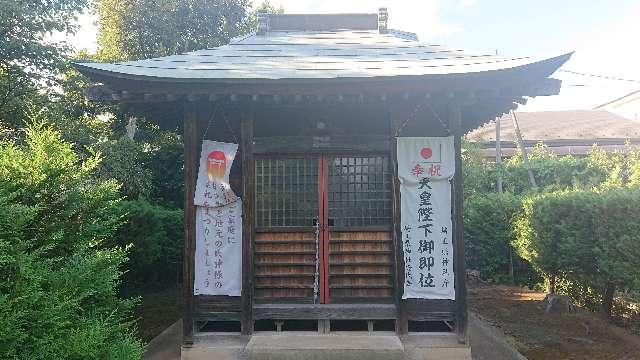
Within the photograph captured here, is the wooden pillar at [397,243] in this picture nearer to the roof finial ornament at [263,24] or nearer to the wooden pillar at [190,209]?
the wooden pillar at [190,209]

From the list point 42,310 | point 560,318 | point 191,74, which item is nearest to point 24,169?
point 42,310

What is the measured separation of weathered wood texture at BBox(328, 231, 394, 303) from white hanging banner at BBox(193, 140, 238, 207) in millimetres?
1822

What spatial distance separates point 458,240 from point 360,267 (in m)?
1.59

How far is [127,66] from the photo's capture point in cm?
664

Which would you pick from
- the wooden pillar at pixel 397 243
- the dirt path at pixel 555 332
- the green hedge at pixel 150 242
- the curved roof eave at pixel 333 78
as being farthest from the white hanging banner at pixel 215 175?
the dirt path at pixel 555 332

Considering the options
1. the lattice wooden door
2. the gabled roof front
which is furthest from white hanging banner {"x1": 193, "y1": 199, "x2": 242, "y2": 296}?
the gabled roof front

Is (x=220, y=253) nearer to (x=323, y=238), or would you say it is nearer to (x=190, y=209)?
(x=190, y=209)

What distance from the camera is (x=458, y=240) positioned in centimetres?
689

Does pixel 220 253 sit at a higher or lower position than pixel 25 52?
lower

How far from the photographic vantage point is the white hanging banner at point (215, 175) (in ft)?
22.5

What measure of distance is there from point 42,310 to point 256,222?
332 cm

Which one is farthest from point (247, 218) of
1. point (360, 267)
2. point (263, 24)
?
point (263, 24)

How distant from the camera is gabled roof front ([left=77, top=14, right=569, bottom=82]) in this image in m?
6.19

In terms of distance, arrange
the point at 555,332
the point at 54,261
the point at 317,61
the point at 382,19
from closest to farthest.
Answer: the point at 54,261 < the point at 317,61 < the point at 555,332 < the point at 382,19
